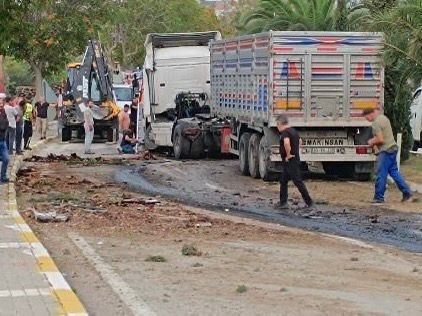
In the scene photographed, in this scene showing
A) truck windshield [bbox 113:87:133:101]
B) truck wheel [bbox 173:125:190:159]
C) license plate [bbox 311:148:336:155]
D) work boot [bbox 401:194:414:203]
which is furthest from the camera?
truck windshield [bbox 113:87:133:101]

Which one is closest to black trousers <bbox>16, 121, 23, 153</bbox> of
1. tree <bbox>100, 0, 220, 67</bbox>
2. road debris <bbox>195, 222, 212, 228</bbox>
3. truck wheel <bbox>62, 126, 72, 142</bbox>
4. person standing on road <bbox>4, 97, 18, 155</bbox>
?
person standing on road <bbox>4, 97, 18, 155</bbox>

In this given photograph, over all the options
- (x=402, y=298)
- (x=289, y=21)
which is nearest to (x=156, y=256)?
(x=402, y=298)

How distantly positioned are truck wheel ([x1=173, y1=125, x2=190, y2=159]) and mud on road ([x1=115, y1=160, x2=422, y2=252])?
203 centimetres

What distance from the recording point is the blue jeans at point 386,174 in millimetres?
16016

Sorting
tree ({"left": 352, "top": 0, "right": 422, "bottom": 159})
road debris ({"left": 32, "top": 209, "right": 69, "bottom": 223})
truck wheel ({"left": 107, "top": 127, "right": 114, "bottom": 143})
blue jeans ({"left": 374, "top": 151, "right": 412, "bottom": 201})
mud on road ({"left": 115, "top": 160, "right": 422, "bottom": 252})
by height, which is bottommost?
truck wheel ({"left": 107, "top": 127, "right": 114, "bottom": 143})

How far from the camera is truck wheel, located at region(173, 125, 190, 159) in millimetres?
25922

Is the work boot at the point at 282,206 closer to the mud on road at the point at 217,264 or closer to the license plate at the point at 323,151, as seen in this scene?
the mud on road at the point at 217,264

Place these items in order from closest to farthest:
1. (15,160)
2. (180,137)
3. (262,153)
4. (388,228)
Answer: (388,228) < (262,153) < (15,160) < (180,137)

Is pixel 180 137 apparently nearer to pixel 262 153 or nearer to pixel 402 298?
pixel 262 153

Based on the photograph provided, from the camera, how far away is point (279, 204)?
1584 centimetres

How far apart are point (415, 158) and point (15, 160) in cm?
1008

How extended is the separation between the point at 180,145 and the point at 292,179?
34.9ft

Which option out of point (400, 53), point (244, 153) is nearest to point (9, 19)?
point (244, 153)

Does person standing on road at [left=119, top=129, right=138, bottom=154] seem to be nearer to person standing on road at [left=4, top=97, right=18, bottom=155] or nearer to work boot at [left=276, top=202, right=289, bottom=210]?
person standing on road at [left=4, top=97, right=18, bottom=155]
